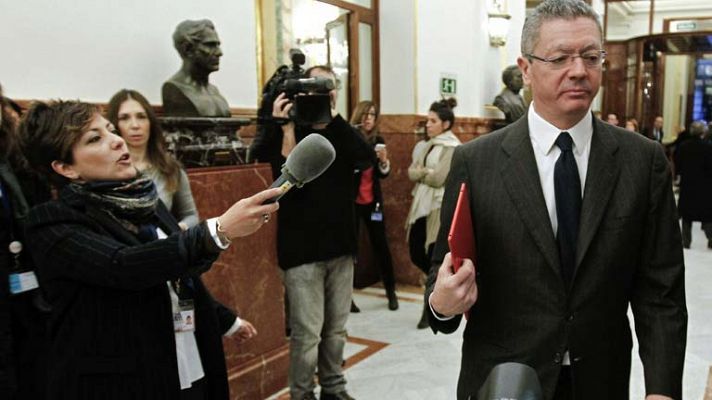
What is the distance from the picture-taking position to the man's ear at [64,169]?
186 cm

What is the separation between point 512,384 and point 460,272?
0.72 metres

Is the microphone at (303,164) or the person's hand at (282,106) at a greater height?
the person's hand at (282,106)

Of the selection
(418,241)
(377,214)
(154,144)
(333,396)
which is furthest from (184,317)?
(377,214)

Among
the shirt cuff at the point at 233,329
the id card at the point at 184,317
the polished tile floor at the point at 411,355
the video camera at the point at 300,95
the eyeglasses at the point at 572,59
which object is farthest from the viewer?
the polished tile floor at the point at 411,355

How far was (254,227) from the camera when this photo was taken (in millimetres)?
1664

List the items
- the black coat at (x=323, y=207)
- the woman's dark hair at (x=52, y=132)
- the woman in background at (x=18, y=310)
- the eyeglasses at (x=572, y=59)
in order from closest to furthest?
1. the eyeglasses at (x=572, y=59)
2. the woman's dark hair at (x=52, y=132)
3. the woman in background at (x=18, y=310)
4. the black coat at (x=323, y=207)

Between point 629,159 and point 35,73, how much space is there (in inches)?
97.9

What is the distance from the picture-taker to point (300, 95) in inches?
120

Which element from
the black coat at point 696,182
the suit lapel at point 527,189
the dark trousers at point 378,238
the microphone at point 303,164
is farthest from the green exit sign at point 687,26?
the microphone at point 303,164

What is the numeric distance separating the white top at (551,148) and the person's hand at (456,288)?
0.34 m

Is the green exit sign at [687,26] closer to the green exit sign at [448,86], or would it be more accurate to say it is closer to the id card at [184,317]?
the green exit sign at [448,86]

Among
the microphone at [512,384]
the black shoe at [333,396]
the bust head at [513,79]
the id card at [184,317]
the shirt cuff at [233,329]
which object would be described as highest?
the bust head at [513,79]

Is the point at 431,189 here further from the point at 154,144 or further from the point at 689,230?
the point at 689,230

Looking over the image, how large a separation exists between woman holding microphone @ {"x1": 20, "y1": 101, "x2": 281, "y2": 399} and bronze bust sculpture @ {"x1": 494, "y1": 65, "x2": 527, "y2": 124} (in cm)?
567
